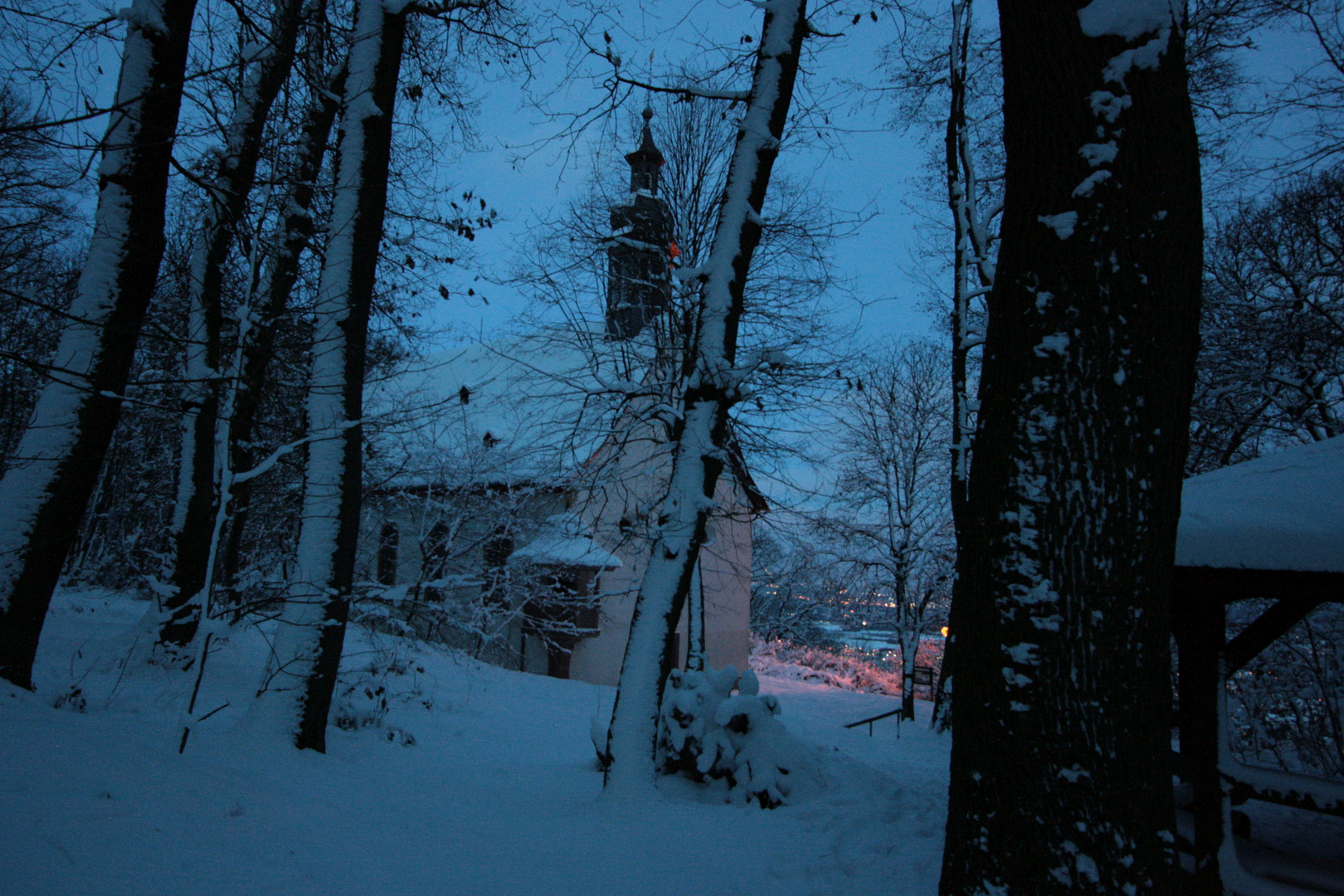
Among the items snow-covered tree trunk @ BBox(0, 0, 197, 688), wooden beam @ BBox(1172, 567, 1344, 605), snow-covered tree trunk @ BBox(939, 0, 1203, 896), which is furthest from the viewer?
snow-covered tree trunk @ BBox(0, 0, 197, 688)

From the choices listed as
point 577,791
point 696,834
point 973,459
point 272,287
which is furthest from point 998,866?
point 272,287

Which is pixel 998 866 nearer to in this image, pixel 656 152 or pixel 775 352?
pixel 775 352

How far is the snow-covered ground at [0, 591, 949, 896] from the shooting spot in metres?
3.08

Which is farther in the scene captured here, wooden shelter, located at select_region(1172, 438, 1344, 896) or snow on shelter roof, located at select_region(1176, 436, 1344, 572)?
wooden shelter, located at select_region(1172, 438, 1344, 896)

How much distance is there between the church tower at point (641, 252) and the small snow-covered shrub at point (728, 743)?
6.06 meters

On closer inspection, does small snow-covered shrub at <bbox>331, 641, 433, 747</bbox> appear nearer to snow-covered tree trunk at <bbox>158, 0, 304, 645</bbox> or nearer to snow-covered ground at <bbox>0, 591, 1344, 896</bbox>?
snow-covered ground at <bbox>0, 591, 1344, 896</bbox>

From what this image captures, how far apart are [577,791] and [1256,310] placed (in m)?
11.7

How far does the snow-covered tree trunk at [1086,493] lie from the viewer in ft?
7.89

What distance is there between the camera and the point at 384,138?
5926 millimetres

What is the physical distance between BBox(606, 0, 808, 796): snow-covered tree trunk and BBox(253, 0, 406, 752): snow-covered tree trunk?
7.22 ft

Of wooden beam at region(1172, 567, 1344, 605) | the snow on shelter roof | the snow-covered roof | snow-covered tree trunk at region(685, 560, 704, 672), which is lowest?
snow-covered tree trunk at region(685, 560, 704, 672)

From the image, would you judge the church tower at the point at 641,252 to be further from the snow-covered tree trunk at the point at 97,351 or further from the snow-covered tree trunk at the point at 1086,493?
the snow-covered tree trunk at the point at 1086,493

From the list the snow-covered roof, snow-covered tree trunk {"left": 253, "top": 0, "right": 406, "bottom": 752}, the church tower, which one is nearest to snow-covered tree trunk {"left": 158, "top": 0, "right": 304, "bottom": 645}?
snow-covered tree trunk {"left": 253, "top": 0, "right": 406, "bottom": 752}

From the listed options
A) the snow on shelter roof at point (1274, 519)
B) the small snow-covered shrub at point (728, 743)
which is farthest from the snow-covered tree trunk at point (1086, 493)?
the small snow-covered shrub at point (728, 743)
